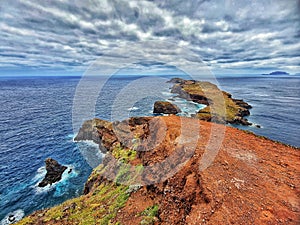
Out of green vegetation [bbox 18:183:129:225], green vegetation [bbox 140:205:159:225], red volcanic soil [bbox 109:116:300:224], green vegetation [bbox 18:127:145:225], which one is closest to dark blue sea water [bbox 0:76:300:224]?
green vegetation [bbox 18:127:145:225]

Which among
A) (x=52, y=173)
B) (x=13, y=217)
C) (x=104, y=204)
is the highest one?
(x=104, y=204)

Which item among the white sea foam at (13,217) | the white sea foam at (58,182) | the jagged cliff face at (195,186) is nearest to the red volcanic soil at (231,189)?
the jagged cliff face at (195,186)

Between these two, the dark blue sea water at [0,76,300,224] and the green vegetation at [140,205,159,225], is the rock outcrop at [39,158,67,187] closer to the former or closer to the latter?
the dark blue sea water at [0,76,300,224]

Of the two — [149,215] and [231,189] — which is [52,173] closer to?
[149,215]

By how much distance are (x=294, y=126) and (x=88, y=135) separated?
6226cm

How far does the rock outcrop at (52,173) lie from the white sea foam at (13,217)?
5.17 m

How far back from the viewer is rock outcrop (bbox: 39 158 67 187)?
28.9 meters

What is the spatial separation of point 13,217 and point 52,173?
8344mm

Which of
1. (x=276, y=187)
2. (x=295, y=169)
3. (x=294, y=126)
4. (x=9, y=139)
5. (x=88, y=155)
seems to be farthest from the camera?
(x=294, y=126)

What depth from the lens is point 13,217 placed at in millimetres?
22344

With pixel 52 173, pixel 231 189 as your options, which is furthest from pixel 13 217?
pixel 231 189

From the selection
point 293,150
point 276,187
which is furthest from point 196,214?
point 293,150

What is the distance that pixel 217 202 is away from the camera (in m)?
7.82

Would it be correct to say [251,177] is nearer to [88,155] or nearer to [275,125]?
[88,155]
